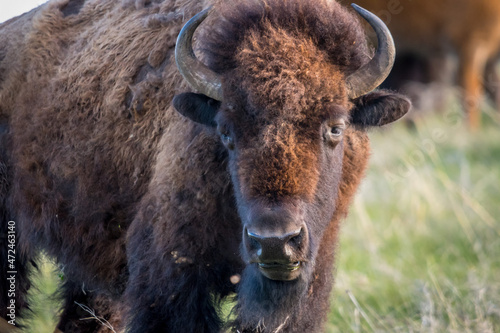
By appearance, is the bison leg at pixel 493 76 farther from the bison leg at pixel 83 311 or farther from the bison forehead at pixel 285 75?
the bison forehead at pixel 285 75

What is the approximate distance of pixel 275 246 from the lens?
3242 millimetres

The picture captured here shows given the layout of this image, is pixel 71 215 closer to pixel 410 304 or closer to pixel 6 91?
pixel 6 91

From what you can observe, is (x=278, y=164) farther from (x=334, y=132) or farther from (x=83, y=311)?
(x=83, y=311)

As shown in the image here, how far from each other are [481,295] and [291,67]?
9.07 ft

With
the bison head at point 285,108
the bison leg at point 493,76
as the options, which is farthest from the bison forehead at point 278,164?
the bison leg at point 493,76

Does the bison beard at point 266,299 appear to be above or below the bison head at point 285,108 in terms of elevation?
below

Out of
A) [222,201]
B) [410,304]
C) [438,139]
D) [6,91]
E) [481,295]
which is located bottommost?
[438,139]

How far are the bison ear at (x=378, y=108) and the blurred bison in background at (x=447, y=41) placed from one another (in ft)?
25.4

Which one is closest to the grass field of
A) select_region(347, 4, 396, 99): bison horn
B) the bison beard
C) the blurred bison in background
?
the bison beard

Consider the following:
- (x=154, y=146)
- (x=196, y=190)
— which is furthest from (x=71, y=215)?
(x=196, y=190)

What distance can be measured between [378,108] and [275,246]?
1.18m

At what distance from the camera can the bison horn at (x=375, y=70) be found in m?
3.73

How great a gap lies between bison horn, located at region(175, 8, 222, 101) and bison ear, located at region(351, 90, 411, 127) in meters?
0.82

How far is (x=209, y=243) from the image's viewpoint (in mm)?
3865
